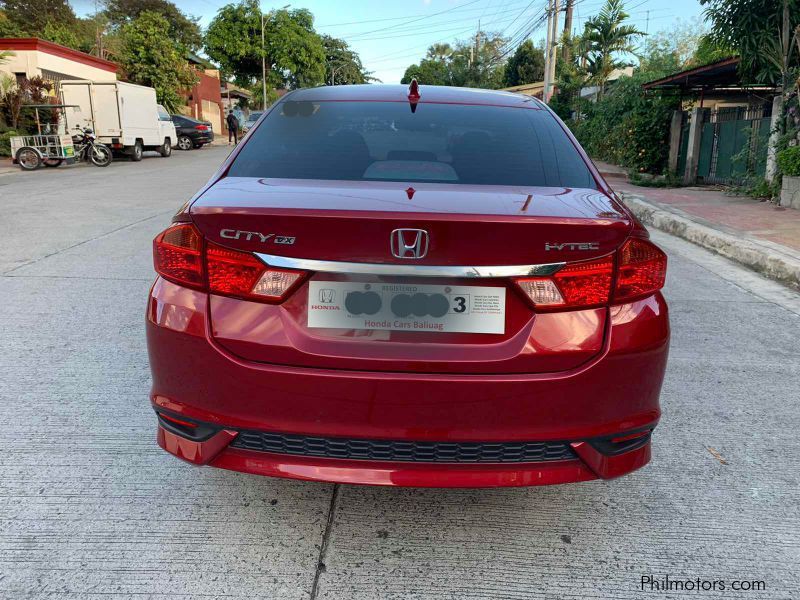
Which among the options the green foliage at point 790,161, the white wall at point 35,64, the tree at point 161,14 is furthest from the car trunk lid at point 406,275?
the tree at point 161,14

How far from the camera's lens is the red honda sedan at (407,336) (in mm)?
1996

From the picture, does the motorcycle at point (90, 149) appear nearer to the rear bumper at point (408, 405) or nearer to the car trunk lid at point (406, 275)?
the rear bumper at point (408, 405)

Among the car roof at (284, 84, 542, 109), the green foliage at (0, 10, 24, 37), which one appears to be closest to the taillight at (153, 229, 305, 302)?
the car roof at (284, 84, 542, 109)

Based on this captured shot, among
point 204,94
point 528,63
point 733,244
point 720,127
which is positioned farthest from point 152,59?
point 528,63

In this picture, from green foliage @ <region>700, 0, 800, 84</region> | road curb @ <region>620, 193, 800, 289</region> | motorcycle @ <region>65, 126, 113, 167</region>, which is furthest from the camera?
motorcycle @ <region>65, 126, 113, 167</region>

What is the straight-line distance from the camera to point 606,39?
1104 inches

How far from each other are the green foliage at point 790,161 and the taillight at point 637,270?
9.67 meters

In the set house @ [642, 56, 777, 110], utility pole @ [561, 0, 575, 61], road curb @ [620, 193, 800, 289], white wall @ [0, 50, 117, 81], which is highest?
utility pole @ [561, 0, 575, 61]

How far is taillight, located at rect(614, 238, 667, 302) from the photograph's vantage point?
211 centimetres

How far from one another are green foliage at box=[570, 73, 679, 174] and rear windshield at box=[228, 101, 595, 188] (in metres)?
15.3

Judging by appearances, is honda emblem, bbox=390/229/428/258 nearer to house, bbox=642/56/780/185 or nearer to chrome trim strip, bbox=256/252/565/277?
chrome trim strip, bbox=256/252/565/277

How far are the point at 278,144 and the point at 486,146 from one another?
85 centimetres

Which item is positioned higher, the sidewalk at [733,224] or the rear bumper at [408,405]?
the rear bumper at [408,405]

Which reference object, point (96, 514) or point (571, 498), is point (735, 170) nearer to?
point (571, 498)
